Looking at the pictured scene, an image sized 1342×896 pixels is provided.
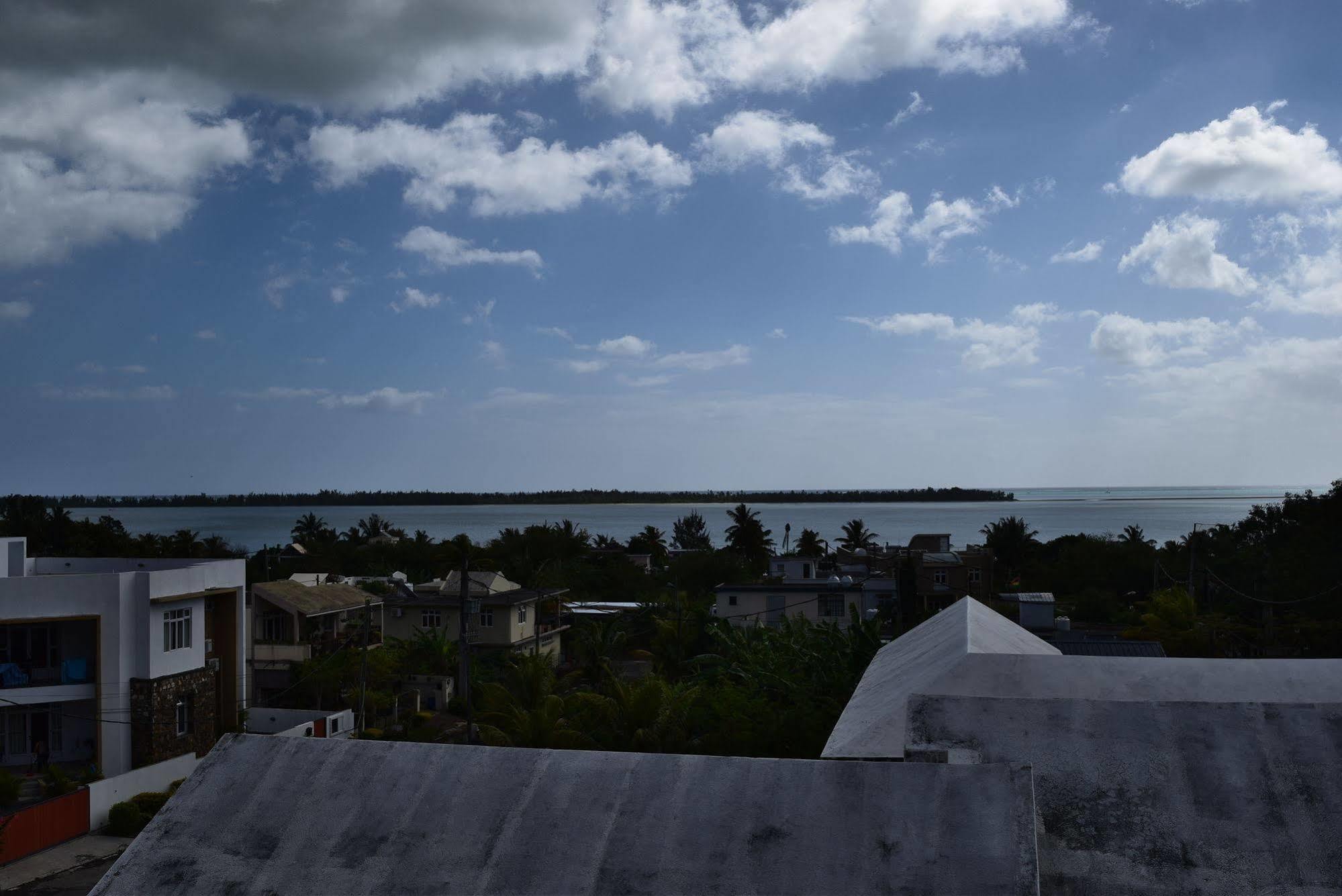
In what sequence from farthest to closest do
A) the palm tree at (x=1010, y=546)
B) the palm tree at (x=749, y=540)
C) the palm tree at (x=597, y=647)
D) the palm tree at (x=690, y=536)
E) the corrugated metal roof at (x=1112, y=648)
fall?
the palm tree at (x=690, y=536), the palm tree at (x=749, y=540), the palm tree at (x=1010, y=546), the palm tree at (x=597, y=647), the corrugated metal roof at (x=1112, y=648)

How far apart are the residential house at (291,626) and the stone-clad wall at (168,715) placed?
6378 mm

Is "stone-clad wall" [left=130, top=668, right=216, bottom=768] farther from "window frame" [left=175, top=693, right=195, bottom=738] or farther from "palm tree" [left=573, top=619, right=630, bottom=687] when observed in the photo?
"palm tree" [left=573, top=619, right=630, bottom=687]

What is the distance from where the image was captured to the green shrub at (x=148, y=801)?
2384cm

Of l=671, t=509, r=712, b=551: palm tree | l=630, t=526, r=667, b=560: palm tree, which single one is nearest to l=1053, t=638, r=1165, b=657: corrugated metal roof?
l=630, t=526, r=667, b=560: palm tree

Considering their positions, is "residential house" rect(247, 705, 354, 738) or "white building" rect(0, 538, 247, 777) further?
"residential house" rect(247, 705, 354, 738)

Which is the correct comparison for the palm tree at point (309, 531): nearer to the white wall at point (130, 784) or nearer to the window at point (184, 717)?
the window at point (184, 717)

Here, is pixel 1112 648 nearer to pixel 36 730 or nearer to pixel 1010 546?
pixel 36 730

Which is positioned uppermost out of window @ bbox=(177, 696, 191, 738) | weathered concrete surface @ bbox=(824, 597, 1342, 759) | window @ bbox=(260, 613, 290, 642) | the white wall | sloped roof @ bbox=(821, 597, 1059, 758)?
weathered concrete surface @ bbox=(824, 597, 1342, 759)

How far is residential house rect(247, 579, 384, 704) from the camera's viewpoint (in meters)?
36.8

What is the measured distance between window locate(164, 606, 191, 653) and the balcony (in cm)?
865

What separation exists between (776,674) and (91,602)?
18.5 meters

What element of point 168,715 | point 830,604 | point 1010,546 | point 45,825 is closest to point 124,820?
point 45,825

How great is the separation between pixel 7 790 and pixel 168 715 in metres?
4.40

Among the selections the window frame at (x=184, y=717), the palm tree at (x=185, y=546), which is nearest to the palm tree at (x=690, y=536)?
the palm tree at (x=185, y=546)
